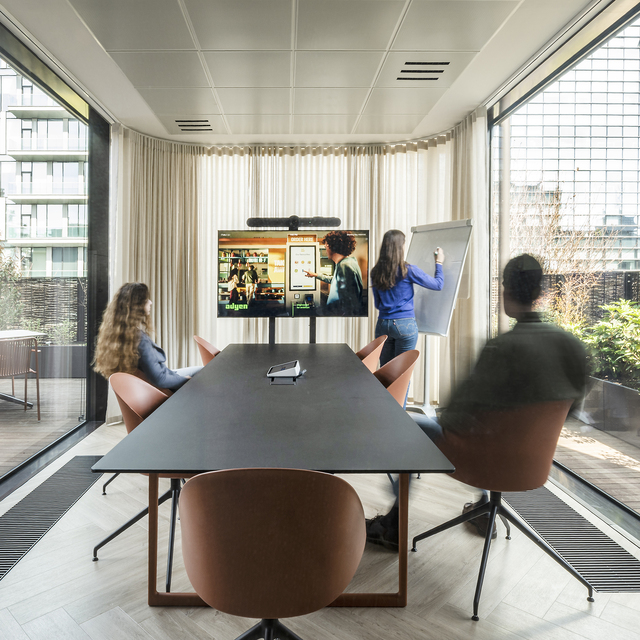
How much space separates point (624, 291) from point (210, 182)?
13.2 ft

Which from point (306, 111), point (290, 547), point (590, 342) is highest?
point (306, 111)

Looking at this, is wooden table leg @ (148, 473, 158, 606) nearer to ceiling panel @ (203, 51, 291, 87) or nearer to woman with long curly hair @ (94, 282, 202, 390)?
woman with long curly hair @ (94, 282, 202, 390)

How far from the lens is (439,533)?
236 cm

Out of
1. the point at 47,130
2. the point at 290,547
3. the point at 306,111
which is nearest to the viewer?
the point at 290,547

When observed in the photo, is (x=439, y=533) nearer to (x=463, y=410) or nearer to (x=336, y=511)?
(x=463, y=410)

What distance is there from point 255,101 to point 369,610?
3618 mm

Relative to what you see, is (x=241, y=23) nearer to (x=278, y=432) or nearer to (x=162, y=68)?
(x=162, y=68)

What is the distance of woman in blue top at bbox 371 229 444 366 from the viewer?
3.78 m

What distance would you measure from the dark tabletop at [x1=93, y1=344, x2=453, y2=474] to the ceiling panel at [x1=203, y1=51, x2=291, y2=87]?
2.12m

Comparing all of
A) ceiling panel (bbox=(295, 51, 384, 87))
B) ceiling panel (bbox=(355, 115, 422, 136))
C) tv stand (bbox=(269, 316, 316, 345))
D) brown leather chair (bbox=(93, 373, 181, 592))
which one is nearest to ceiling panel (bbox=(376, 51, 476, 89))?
ceiling panel (bbox=(295, 51, 384, 87))

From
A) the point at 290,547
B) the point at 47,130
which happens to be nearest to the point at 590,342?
the point at 290,547

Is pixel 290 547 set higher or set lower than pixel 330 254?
lower

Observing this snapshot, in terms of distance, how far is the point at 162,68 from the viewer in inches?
124

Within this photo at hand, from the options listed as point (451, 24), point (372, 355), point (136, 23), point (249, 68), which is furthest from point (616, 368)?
point (136, 23)
